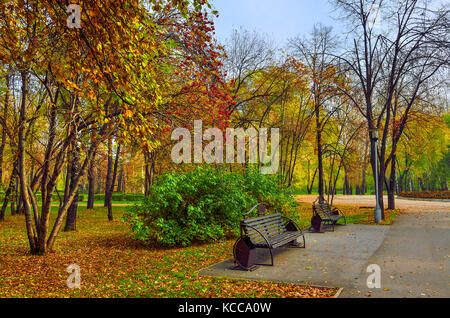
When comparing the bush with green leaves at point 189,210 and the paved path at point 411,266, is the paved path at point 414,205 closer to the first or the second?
the paved path at point 411,266

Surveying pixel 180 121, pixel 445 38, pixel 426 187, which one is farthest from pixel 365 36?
pixel 426 187

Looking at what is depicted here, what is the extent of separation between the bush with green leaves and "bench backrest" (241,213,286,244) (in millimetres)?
1728

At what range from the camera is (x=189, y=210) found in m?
8.63

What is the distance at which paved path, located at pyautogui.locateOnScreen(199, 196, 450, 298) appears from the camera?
15.8 ft

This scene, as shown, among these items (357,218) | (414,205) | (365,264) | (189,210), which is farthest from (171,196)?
(414,205)

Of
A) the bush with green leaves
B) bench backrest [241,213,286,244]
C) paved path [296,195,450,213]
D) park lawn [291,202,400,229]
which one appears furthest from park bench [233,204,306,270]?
paved path [296,195,450,213]

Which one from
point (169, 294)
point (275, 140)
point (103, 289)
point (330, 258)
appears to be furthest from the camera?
point (275, 140)

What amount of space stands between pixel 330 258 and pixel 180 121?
14.9 feet

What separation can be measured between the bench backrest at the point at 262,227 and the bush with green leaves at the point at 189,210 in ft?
5.67

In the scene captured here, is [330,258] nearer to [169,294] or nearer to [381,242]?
[381,242]

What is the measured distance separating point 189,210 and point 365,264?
424 cm

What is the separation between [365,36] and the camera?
14555 mm

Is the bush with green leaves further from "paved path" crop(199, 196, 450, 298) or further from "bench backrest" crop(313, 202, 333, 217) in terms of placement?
"bench backrest" crop(313, 202, 333, 217)

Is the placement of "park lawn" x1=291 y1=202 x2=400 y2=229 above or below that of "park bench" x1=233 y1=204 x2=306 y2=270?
below
